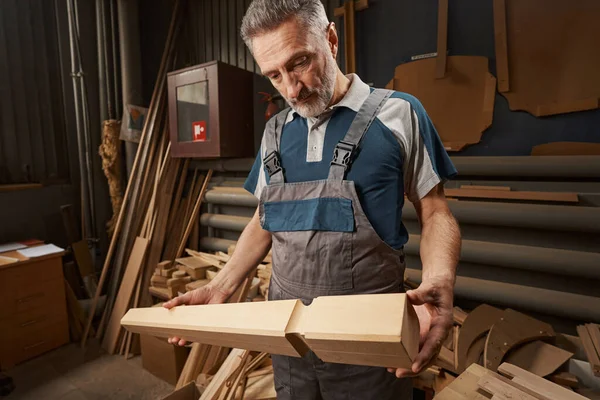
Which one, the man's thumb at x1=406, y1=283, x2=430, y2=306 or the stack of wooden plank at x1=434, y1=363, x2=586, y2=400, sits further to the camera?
the stack of wooden plank at x1=434, y1=363, x2=586, y2=400

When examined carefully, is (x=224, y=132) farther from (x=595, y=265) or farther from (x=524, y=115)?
(x=595, y=265)

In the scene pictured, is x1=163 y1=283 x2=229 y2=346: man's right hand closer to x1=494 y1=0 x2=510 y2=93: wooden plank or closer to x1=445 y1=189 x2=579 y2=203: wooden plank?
x1=445 y1=189 x2=579 y2=203: wooden plank

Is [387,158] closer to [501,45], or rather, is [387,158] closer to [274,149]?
[274,149]

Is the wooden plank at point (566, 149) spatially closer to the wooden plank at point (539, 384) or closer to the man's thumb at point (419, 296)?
the wooden plank at point (539, 384)

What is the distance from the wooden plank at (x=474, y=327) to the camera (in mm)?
1674

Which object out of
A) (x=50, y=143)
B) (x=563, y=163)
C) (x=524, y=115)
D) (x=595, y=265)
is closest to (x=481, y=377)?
(x=595, y=265)

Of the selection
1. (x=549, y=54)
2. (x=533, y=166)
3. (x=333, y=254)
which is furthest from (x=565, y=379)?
(x=549, y=54)

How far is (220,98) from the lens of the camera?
2.73 meters

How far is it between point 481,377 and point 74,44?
4303 millimetres

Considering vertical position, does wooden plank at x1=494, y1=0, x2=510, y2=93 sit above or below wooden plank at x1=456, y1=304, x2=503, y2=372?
above

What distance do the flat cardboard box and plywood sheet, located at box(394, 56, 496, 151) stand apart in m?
2.42

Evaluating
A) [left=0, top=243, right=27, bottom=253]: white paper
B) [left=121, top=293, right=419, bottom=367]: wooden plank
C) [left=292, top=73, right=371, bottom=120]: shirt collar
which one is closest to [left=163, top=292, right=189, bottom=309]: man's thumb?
[left=121, top=293, right=419, bottom=367]: wooden plank

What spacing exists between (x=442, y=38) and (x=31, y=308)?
3.70 metres

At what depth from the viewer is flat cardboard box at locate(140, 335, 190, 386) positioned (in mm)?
2617
